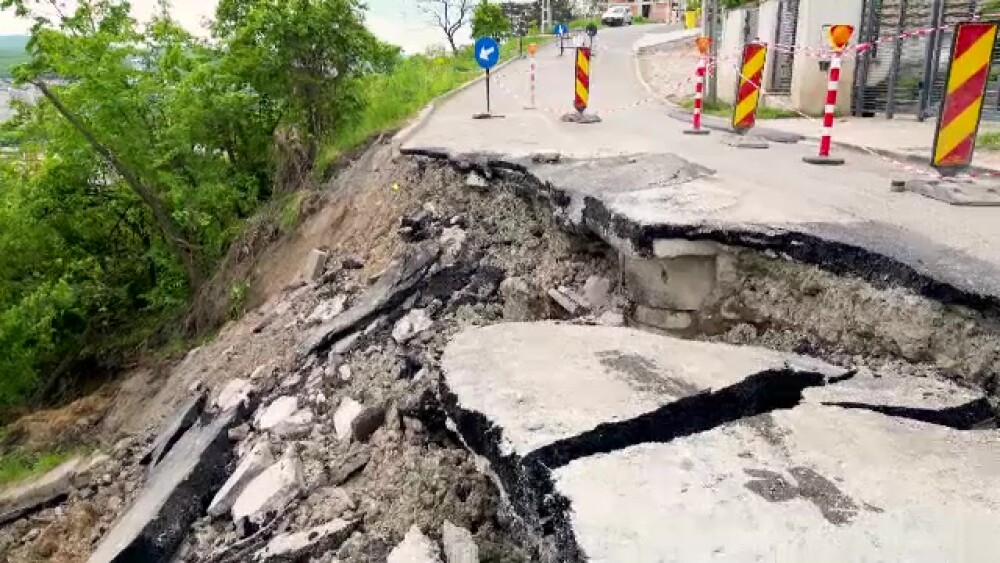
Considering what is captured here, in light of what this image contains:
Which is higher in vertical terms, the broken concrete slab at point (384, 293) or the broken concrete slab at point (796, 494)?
the broken concrete slab at point (796, 494)

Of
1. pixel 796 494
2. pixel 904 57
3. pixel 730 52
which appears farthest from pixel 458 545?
pixel 730 52

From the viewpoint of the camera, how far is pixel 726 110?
12.6 meters

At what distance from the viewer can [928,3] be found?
9664 millimetres

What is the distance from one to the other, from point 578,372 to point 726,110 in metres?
10.9

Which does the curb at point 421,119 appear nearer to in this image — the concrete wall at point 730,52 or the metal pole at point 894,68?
the concrete wall at point 730,52

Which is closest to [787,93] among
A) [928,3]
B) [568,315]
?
[928,3]

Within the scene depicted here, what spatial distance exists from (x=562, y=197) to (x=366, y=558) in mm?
2947

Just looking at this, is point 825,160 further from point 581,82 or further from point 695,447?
point 695,447

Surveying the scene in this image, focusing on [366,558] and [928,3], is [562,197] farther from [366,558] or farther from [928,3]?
[928,3]

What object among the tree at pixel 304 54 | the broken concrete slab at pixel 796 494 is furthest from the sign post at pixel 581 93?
the broken concrete slab at pixel 796 494

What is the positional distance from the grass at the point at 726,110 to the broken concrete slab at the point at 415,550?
10109 mm

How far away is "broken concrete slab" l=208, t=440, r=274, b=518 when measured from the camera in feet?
11.7

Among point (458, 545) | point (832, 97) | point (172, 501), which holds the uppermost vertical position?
point (832, 97)

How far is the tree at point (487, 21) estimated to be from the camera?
33.2 meters
